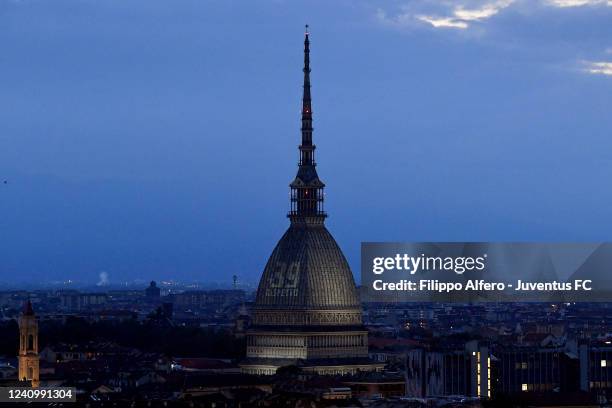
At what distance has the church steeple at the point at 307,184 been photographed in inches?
4628

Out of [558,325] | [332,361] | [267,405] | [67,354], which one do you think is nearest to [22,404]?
[267,405]

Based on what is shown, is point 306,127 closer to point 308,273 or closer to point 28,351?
point 308,273

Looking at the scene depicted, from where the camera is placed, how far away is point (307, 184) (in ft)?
387

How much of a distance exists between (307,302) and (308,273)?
125 cm

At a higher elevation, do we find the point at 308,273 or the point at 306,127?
the point at 306,127

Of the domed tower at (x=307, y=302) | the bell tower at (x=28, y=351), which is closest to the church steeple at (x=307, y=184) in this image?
the domed tower at (x=307, y=302)

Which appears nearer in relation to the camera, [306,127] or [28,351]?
[28,351]

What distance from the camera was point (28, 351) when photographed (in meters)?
104

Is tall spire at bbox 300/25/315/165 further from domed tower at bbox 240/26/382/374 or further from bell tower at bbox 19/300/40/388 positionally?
bell tower at bbox 19/300/40/388

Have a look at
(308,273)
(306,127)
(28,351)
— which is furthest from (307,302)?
(28,351)

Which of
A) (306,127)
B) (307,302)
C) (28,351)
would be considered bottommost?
(28,351)

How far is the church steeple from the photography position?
11756 centimetres

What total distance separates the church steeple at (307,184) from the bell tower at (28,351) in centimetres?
1493

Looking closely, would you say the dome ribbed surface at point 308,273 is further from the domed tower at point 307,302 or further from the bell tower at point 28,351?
the bell tower at point 28,351
